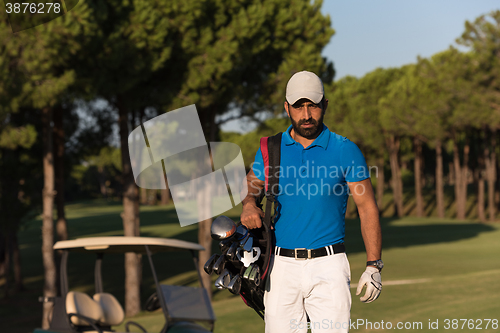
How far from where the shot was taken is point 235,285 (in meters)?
3.01

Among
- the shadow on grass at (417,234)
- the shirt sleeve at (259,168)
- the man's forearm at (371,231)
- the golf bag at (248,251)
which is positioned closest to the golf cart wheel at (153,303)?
the golf bag at (248,251)

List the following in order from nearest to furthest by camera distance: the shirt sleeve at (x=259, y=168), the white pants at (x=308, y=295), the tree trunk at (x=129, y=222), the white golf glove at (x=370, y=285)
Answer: the white golf glove at (x=370, y=285) < the white pants at (x=308, y=295) < the shirt sleeve at (x=259, y=168) < the tree trunk at (x=129, y=222)

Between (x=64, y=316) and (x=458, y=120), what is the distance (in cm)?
3628

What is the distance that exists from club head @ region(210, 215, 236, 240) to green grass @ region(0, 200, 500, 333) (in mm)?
7534

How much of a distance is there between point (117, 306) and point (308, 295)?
5181 mm

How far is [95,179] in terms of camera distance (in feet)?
325

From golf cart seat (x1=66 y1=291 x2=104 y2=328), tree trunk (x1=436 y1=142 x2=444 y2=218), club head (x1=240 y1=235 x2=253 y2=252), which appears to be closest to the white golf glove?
club head (x1=240 y1=235 x2=253 y2=252)

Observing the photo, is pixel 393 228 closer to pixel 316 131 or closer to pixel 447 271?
pixel 447 271

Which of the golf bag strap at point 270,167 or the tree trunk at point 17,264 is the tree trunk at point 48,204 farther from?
the golf bag strap at point 270,167

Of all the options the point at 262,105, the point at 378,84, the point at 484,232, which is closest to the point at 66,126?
the point at 262,105

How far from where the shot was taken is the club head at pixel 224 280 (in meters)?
3.00

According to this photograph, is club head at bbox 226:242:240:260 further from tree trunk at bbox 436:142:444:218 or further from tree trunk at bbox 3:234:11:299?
tree trunk at bbox 436:142:444:218

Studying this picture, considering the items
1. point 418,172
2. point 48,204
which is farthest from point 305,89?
point 418,172

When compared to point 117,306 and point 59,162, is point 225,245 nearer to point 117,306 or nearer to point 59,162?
point 117,306
